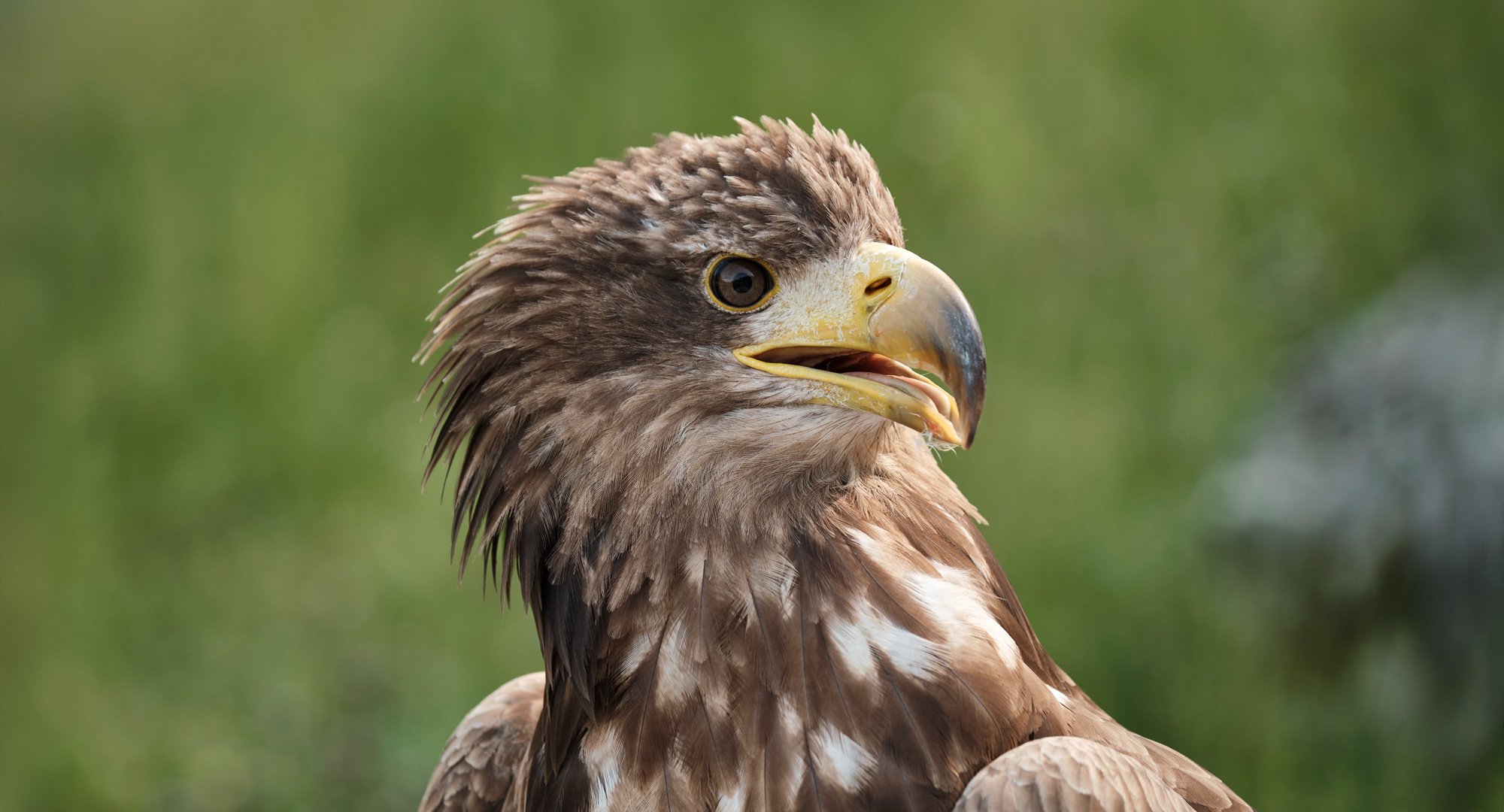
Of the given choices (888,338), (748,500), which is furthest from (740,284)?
(748,500)

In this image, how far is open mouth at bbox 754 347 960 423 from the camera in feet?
6.55

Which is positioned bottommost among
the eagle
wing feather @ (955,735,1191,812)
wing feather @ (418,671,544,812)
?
wing feather @ (418,671,544,812)

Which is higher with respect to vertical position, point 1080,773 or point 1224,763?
point 1080,773

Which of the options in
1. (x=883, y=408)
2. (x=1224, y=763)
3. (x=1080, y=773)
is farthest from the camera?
(x=1224, y=763)

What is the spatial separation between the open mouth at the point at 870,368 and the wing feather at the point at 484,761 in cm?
118

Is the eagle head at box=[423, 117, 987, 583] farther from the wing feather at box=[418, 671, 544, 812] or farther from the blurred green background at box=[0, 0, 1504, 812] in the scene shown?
the blurred green background at box=[0, 0, 1504, 812]

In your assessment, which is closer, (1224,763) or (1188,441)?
(1224,763)

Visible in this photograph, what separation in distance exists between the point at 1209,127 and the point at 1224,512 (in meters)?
2.36

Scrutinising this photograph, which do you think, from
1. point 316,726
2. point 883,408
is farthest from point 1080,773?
point 316,726

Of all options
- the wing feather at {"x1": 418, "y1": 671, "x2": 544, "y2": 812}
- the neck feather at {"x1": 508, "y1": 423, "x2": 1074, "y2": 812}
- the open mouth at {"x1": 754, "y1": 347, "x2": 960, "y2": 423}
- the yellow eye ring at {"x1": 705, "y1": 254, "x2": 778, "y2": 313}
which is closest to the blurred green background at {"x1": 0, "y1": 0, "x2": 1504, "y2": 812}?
Result: the wing feather at {"x1": 418, "y1": 671, "x2": 544, "y2": 812}

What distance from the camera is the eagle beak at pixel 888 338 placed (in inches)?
76.4

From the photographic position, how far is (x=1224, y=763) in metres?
4.12

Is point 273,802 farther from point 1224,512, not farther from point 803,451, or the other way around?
point 1224,512

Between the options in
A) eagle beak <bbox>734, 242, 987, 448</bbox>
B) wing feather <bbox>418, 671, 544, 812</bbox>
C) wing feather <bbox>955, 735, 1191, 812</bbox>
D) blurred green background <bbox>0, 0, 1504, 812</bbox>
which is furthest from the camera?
blurred green background <bbox>0, 0, 1504, 812</bbox>
